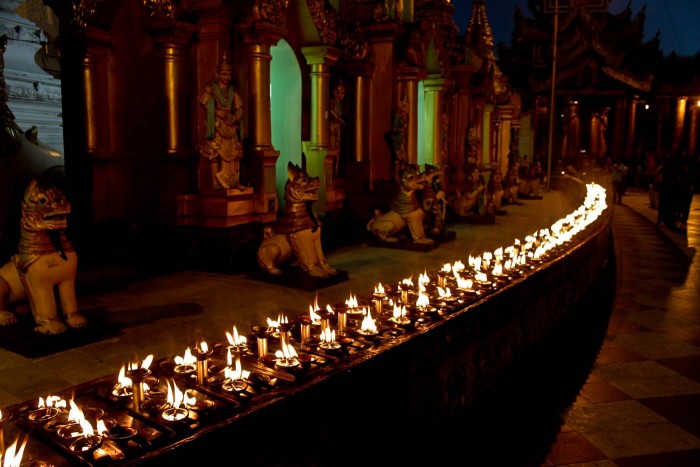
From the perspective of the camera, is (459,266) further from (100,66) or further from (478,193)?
(478,193)

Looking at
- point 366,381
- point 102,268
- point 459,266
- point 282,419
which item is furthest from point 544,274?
point 102,268

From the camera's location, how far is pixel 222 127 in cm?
764

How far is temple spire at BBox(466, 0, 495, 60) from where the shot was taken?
2069 centimetres

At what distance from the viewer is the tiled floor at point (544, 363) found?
11.6 feet

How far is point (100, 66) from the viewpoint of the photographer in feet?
26.2

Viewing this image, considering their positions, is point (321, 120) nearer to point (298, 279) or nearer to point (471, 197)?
point (298, 279)

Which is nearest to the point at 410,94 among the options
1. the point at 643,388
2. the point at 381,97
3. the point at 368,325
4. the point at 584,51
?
the point at 381,97

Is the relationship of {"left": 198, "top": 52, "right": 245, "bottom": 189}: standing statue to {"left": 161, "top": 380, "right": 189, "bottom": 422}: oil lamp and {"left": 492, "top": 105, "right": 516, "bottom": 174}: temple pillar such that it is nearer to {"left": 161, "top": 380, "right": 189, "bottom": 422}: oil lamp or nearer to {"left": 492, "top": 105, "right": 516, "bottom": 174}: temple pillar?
{"left": 161, "top": 380, "right": 189, "bottom": 422}: oil lamp

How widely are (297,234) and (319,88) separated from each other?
3895 millimetres

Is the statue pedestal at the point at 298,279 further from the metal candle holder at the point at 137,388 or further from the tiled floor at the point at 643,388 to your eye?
the metal candle holder at the point at 137,388

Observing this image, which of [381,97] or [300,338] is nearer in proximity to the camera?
[300,338]

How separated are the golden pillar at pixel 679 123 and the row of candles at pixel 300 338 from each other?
1277 inches

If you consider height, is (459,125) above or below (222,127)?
above

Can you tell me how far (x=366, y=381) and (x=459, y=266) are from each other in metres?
2.64
